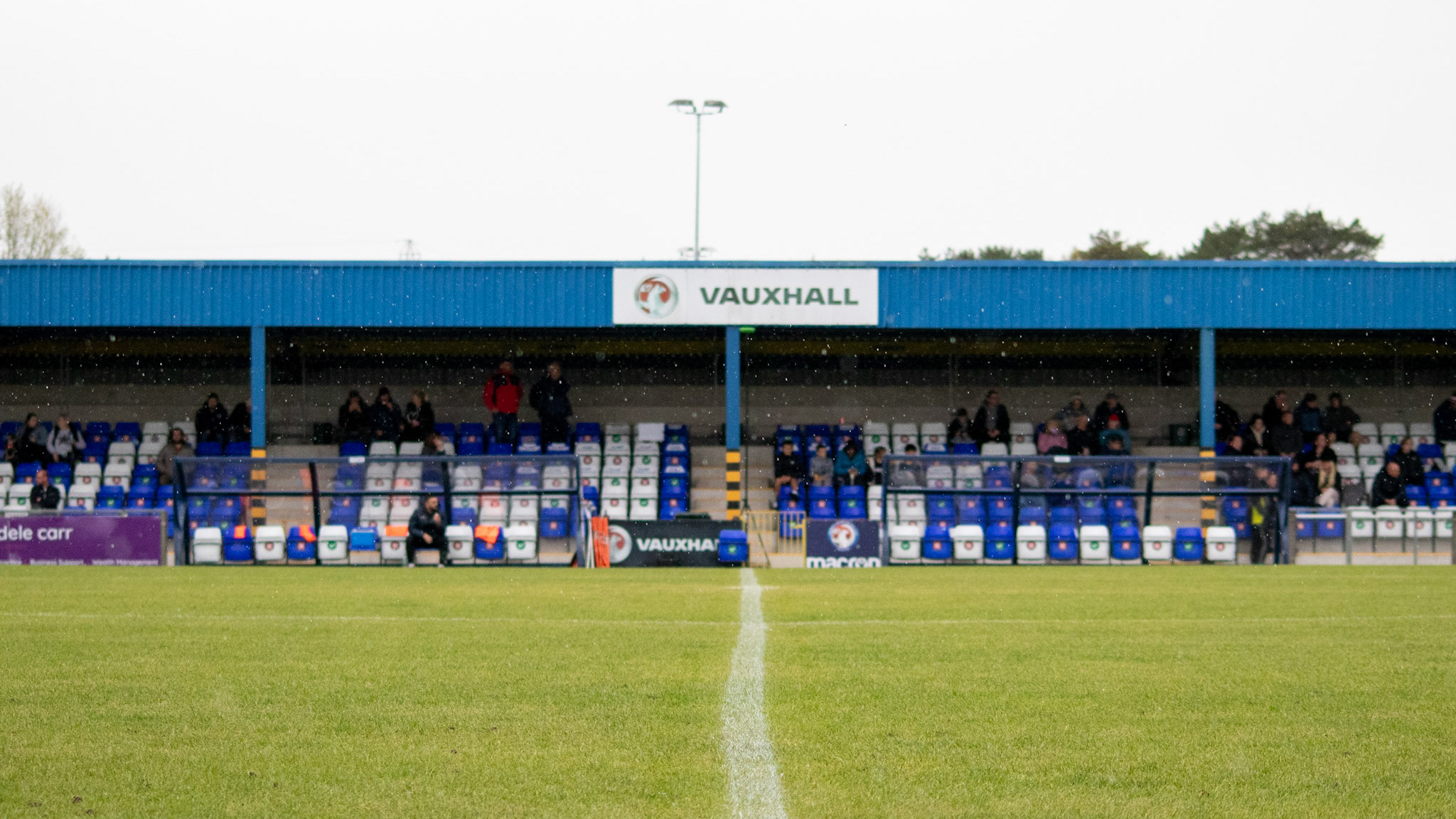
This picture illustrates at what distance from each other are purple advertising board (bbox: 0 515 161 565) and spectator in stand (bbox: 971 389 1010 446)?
16.7 metres

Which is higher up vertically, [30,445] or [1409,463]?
[30,445]

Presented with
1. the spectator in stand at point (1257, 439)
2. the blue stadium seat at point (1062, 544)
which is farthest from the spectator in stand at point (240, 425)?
the spectator in stand at point (1257, 439)

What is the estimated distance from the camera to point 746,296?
92.6ft

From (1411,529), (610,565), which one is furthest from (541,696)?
(1411,529)

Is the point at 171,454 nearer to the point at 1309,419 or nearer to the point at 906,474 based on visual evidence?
the point at 906,474

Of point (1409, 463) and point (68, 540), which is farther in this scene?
point (1409, 463)

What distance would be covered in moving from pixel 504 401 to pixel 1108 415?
12.4m

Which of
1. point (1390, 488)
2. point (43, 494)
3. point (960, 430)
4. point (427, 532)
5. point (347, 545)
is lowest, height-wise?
point (347, 545)

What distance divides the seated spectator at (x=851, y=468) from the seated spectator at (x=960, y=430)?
9.19ft

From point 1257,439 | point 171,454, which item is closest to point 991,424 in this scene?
point 1257,439

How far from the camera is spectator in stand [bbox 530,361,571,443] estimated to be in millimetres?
29109

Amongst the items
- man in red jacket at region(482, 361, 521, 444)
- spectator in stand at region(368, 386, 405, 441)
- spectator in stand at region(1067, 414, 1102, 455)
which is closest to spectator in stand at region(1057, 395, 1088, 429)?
spectator in stand at region(1067, 414, 1102, 455)

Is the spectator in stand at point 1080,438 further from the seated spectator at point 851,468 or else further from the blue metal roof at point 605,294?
the seated spectator at point 851,468

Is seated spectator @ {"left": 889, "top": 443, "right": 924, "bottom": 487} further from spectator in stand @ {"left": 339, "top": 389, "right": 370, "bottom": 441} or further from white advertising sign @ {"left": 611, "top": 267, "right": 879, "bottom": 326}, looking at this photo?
spectator in stand @ {"left": 339, "top": 389, "right": 370, "bottom": 441}
